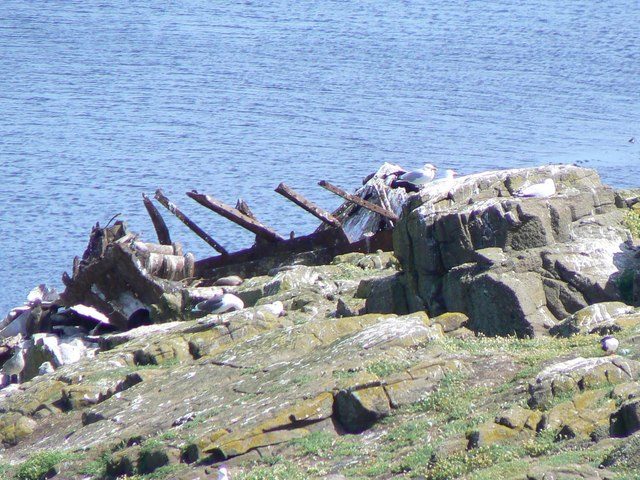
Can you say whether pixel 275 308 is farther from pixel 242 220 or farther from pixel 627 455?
pixel 627 455

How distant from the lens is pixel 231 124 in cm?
5538

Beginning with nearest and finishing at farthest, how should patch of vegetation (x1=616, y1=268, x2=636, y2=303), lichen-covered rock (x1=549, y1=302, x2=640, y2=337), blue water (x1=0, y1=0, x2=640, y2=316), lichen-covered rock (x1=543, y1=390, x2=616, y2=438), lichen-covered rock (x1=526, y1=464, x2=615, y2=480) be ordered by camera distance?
lichen-covered rock (x1=526, y1=464, x2=615, y2=480)
lichen-covered rock (x1=543, y1=390, x2=616, y2=438)
lichen-covered rock (x1=549, y1=302, x2=640, y2=337)
patch of vegetation (x1=616, y1=268, x2=636, y2=303)
blue water (x1=0, y1=0, x2=640, y2=316)

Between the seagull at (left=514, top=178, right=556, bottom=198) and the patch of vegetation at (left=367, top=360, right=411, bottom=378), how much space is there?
5754mm

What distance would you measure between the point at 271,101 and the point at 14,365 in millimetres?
32840

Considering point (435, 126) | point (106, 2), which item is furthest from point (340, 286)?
point (106, 2)

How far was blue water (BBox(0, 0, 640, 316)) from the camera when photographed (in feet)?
151

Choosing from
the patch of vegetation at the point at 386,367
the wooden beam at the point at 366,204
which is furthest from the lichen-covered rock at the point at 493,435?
the wooden beam at the point at 366,204

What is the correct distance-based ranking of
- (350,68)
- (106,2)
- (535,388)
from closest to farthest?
(535,388)
(350,68)
(106,2)

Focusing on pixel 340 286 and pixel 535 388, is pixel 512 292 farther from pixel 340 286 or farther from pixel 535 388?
pixel 340 286

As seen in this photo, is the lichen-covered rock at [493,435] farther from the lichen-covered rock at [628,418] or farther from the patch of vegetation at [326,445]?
the patch of vegetation at [326,445]

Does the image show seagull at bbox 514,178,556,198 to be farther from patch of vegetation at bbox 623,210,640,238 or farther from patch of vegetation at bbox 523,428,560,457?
patch of vegetation at bbox 523,428,560,457

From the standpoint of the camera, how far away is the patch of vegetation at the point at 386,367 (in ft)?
53.4

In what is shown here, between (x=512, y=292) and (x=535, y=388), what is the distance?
4.81 metres

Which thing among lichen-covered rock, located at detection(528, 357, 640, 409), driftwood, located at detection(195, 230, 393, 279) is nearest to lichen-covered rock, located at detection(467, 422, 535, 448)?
lichen-covered rock, located at detection(528, 357, 640, 409)
